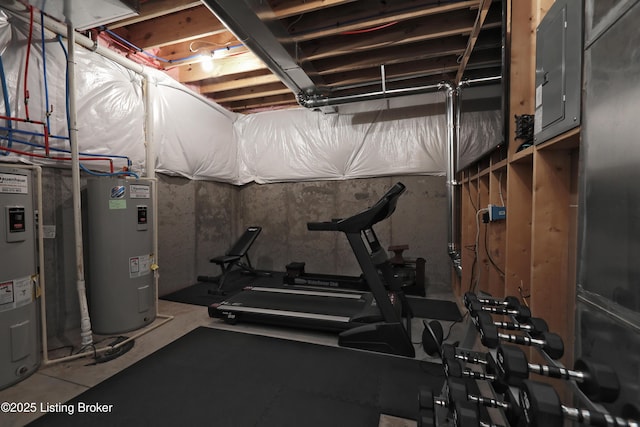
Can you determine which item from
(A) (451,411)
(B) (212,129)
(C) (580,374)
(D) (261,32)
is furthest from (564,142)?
(B) (212,129)

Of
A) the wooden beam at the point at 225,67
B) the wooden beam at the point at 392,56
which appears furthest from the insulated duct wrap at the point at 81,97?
the wooden beam at the point at 392,56

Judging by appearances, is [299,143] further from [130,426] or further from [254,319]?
[130,426]

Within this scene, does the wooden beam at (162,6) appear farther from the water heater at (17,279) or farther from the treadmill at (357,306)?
the treadmill at (357,306)

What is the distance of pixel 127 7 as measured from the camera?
186 centimetres

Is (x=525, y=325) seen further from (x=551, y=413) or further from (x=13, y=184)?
(x=13, y=184)

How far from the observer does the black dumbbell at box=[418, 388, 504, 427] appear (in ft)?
2.33

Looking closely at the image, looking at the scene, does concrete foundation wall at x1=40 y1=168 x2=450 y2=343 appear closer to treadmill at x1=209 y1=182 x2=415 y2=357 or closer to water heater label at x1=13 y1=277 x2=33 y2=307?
water heater label at x1=13 y1=277 x2=33 y2=307

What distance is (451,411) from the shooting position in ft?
2.92

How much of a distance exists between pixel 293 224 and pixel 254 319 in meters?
2.09

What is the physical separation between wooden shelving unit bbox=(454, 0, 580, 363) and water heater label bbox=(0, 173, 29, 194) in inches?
118

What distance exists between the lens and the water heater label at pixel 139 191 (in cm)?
240

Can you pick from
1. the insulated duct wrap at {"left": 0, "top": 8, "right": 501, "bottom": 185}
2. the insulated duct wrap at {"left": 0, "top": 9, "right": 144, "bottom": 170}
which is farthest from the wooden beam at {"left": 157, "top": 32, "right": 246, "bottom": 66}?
the insulated duct wrap at {"left": 0, "top": 9, "right": 144, "bottom": 170}

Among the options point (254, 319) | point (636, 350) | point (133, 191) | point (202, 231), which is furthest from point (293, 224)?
point (636, 350)

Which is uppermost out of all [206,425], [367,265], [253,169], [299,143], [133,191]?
[299,143]
